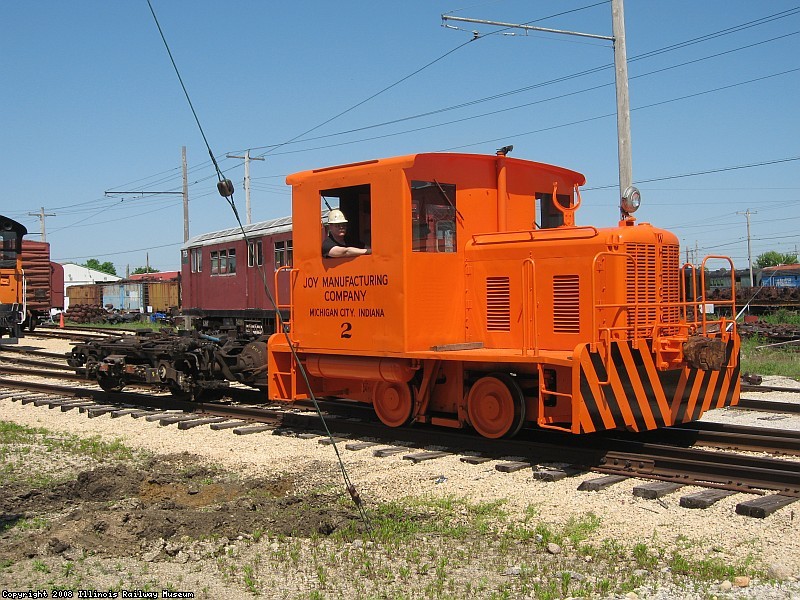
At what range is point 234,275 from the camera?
21672 millimetres

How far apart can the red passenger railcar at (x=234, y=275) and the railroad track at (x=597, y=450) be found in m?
8.54

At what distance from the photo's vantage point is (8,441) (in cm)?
929

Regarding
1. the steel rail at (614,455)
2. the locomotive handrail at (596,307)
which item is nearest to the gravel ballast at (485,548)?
the steel rail at (614,455)

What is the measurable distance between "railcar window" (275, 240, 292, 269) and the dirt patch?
37.9 feet

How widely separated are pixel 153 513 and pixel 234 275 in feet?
53.2

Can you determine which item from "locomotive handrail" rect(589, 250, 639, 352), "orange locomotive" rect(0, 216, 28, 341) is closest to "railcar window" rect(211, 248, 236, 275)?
"orange locomotive" rect(0, 216, 28, 341)

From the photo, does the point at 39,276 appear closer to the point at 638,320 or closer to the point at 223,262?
the point at 223,262

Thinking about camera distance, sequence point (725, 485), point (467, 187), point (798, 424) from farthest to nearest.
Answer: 1. point (798, 424)
2. point (467, 187)
3. point (725, 485)

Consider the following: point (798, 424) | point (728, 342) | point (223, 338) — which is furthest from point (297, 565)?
point (223, 338)

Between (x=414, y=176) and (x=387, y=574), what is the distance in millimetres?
4440

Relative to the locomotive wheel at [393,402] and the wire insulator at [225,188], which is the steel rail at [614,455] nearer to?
the locomotive wheel at [393,402]

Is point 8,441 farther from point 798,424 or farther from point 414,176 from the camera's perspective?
point 798,424

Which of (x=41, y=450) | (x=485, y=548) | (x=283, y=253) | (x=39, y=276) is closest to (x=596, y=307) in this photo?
(x=485, y=548)

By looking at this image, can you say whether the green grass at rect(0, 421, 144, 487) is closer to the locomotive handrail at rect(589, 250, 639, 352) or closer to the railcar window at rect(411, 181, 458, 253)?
the railcar window at rect(411, 181, 458, 253)
